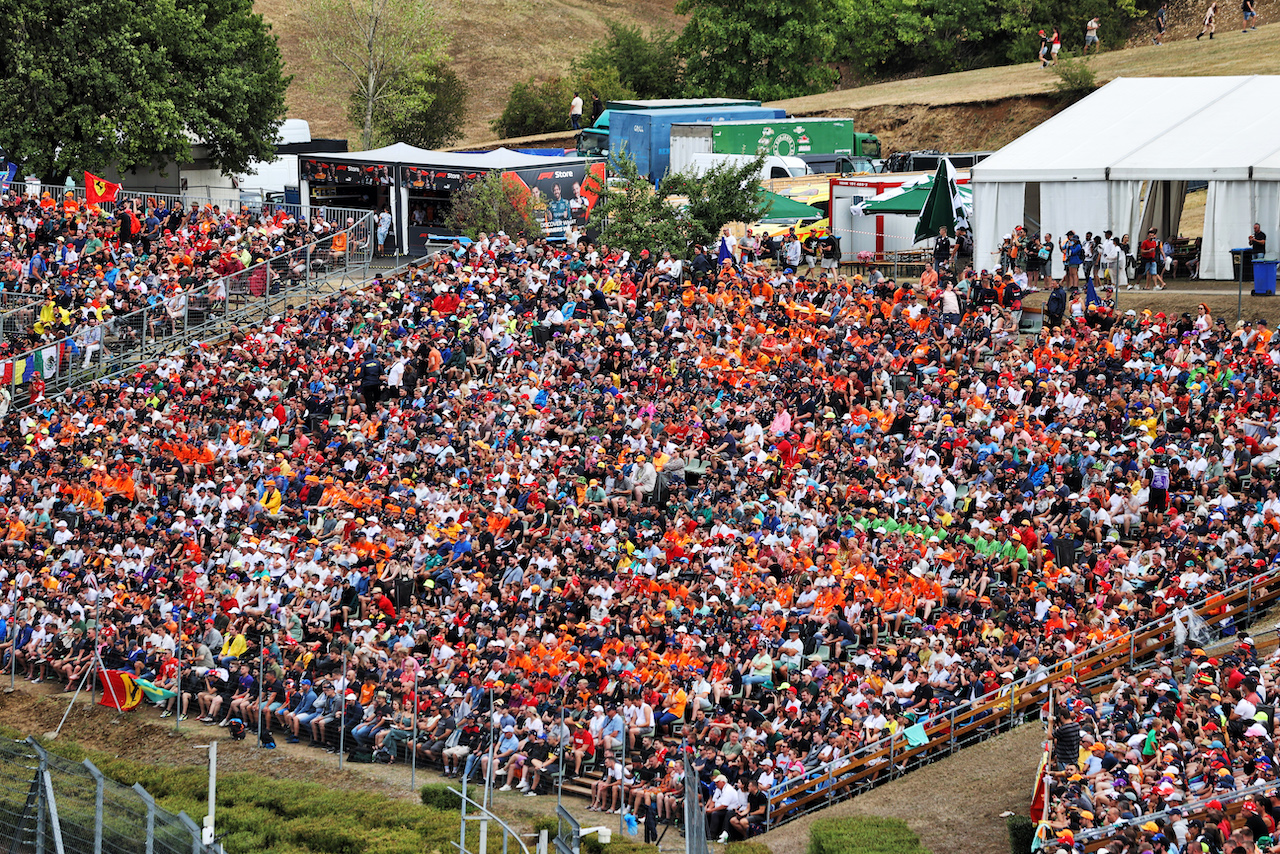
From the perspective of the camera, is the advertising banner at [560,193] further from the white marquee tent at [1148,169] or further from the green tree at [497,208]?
the white marquee tent at [1148,169]

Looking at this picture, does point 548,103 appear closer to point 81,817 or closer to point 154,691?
point 154,691

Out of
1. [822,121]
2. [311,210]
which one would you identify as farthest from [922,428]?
[822,121]

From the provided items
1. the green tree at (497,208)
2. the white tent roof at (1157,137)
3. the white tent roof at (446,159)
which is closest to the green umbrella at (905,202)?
the white tent roof at (1157,137)

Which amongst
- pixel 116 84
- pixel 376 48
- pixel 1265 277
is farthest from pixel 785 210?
A: pixel 376 48

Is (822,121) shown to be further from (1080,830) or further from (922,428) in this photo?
(1080,830)

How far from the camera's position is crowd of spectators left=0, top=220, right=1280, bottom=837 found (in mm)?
21562

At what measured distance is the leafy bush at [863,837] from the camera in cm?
1733

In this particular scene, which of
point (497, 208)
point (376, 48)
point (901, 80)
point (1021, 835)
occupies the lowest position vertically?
point (1021, 835)

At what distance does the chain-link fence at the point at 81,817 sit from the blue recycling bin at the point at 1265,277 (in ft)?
78.8

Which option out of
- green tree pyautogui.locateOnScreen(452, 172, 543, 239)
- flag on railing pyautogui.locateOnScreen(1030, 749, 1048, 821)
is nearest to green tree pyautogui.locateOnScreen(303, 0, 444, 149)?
green tree pyautogui.locateOnScreen(452, 172, 543, 239)

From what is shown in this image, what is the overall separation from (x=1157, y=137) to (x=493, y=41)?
220ft

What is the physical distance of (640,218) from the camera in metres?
38.5

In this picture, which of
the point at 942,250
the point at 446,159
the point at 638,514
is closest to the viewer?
the point at 638,514

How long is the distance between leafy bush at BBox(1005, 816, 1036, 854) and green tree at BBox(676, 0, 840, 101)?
51.6 metres
